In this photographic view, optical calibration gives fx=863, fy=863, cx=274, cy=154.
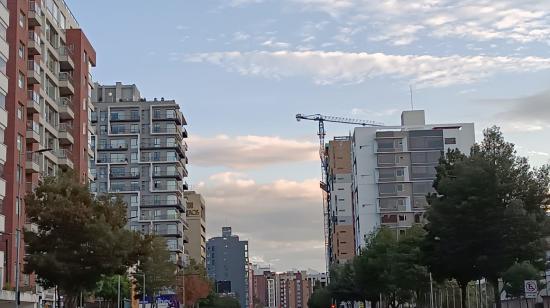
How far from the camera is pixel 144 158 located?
172250 millimetres

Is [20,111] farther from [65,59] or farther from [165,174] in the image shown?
[165,174]

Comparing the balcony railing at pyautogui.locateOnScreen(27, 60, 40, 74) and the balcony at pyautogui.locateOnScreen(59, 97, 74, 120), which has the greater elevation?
the balcony railing at pyautogui.locateOnScreen(27, 60, 40, 74)

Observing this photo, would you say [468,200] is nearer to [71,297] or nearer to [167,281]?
[71,297]

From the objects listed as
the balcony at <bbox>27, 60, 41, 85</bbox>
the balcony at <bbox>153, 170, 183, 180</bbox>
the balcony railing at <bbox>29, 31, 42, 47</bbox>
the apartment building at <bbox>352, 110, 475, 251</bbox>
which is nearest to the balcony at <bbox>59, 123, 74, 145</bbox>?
the balcony at <bbox>27, 60, 41, 85</bbox>

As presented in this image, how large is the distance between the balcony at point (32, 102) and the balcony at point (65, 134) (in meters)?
8.68

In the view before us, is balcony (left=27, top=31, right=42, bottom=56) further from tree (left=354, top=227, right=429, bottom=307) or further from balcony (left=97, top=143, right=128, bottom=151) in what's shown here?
balcony (left=97, top=143, right=128, bottom=151)

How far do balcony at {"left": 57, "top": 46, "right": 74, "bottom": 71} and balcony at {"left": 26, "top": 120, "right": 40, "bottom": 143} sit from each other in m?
12.4

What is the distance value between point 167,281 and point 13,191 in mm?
37716

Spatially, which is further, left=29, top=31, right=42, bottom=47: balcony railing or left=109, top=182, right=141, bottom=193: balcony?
left=109, top=182, right=141, bottom=193: balcony

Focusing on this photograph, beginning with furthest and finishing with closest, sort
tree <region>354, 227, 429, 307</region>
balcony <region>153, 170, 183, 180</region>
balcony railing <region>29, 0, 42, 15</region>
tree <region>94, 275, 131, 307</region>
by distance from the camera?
balcony <region>153, 170, 183, 180</region> < tree <region>94, 275, 131, 307</region> < balcony railing <region>29, 0, 42, 15</region> < tree <region>354, 227, 429, 307</region>

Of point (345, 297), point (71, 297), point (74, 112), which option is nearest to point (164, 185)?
point (345, 297)

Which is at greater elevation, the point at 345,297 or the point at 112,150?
the point at 112,150

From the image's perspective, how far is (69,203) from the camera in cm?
4984

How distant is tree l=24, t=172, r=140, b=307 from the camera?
4919cm
